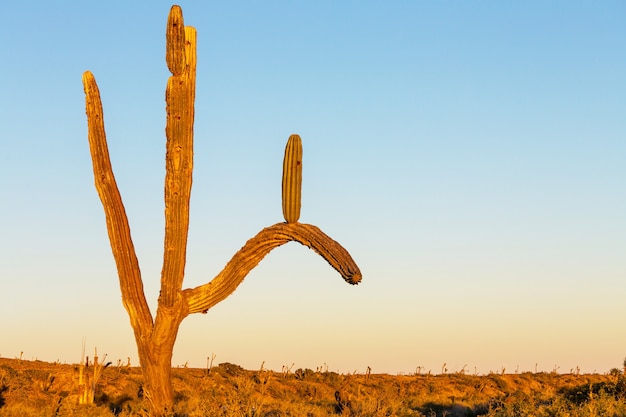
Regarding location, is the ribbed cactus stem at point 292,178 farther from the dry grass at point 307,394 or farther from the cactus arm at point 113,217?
the dry grass at point 307,394

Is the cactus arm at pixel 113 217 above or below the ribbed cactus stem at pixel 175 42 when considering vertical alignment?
below

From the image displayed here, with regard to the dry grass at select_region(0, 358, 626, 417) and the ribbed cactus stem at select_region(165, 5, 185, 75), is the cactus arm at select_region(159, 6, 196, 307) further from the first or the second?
the dry grass at select_region(0, 358, 626, 417)

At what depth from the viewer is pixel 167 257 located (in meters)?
16.1

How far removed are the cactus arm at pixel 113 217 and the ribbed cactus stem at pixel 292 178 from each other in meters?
3.47

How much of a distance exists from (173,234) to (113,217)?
4.83ft

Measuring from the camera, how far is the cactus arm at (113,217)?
16.4 meters

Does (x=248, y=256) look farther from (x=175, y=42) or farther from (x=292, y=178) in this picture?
(x=175, y=42)

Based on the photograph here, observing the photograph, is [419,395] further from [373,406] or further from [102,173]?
[102,173]

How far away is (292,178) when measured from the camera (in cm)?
1531

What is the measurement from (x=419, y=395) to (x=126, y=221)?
16113 mm

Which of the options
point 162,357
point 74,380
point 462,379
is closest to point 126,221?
point 162,357

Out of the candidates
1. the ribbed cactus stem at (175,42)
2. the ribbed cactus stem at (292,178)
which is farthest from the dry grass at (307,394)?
the ribbed cactus stem at (175,42)

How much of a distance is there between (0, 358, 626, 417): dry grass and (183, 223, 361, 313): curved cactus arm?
7.10 feet

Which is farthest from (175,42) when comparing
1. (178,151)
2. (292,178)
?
(292,178)
